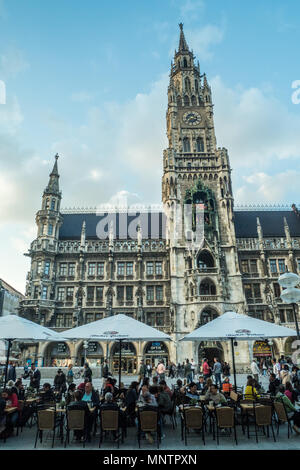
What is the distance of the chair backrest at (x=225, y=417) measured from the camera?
7.88 meters

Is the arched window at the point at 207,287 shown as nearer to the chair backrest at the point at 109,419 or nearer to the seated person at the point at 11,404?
the seated person at the point at 11,404

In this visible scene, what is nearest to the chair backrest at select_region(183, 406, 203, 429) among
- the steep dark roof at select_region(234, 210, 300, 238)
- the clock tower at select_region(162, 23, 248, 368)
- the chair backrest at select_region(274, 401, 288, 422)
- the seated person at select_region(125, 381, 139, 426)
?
the seated person at select_region(125, 381, 139, 426)

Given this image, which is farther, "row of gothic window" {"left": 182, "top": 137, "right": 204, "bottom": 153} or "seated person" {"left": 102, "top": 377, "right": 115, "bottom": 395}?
"row of gothic window" {"left": 182, "top": 137, "right": 204, "bottom": 153}

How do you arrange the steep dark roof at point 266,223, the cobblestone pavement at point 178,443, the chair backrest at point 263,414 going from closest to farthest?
the cobblestone pavement at point 178,443
the chair backrest at point 263,414
the steep dark roof at point 266,223

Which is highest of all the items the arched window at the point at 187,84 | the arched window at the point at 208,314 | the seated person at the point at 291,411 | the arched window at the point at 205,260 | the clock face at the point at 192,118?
the arched window at the point at 187,84

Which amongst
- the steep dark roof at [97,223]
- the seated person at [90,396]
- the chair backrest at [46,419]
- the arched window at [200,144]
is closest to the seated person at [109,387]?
the seated person at [90,396]

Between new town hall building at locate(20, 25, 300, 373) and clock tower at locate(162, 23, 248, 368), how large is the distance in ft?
0.43

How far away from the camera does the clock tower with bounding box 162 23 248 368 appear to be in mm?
34250

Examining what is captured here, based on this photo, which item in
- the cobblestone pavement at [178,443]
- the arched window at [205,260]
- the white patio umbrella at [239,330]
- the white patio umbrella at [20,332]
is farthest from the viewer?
the arched window at [205,260]

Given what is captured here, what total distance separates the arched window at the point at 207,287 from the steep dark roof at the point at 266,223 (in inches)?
362

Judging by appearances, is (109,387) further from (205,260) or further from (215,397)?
(205,260)

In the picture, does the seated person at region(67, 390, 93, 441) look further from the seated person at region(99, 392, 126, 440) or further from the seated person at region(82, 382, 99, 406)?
the seated person at region(82, 382, 99, 406)

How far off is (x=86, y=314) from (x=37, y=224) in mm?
13879

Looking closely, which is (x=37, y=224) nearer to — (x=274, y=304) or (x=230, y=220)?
(x=230, y=220)
